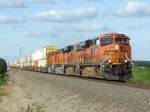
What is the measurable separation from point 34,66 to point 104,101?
69.7 metres

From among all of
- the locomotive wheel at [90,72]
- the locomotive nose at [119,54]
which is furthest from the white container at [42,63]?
the locomotive nose at [119,54]

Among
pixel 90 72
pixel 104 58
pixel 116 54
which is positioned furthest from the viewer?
pixel 90 72

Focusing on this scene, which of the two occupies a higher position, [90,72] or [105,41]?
[105,41]

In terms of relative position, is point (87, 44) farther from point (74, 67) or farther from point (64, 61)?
point (64, 61)

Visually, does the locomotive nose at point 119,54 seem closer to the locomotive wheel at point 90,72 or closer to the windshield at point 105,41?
the windshield at point 105,41

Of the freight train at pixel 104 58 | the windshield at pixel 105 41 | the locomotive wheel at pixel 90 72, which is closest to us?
the freight train at pixel 104 58

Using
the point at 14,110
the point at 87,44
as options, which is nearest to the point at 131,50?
the point at 87,44

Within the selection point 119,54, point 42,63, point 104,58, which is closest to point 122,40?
point 119,54

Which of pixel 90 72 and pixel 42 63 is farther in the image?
pixel 42 63

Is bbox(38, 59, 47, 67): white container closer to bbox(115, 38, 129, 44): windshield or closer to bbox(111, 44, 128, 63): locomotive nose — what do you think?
bbox(115, 38, 129, 44): windshield

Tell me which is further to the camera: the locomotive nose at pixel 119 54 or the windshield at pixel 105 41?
the windshield at pixel 105 41

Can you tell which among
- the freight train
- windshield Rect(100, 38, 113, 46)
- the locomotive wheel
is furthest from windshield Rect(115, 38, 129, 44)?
the locomotive wheel

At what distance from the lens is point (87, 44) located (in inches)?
1634

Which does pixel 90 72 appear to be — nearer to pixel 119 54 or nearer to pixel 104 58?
Answer: pixel 104 58
